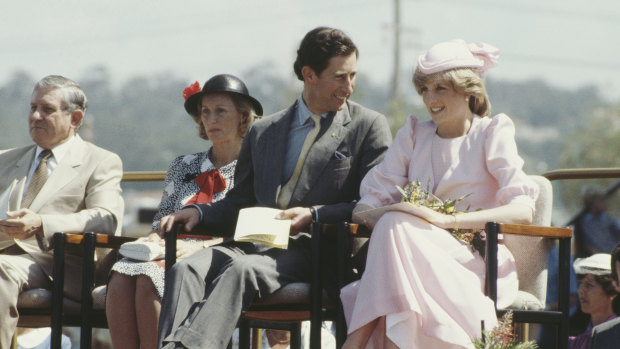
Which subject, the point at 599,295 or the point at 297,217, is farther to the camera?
the point at 599,295

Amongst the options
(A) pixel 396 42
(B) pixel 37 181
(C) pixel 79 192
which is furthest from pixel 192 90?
(A) pixel 396 42

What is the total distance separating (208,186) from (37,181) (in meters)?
0.95

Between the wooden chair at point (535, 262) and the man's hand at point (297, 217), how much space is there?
893mm

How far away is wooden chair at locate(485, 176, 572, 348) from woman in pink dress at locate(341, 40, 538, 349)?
0.08 meters

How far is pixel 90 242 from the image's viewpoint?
5270mm

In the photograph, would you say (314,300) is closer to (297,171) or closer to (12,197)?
(297,171)

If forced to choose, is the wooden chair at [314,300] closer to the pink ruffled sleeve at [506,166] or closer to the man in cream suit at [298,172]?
the man in cream suit at [298,172]

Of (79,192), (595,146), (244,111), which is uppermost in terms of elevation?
(595,146)

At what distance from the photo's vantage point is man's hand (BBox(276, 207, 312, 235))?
5.01 metres

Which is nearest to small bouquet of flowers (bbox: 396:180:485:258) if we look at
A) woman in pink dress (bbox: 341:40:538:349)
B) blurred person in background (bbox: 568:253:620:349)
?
woman in pink dress (bbox: 341:40:538:349)

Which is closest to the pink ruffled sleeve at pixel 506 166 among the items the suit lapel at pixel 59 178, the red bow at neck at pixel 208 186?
the red bow at neck at pixel 208 186

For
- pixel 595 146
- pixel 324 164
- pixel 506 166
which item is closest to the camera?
pixel 506 166

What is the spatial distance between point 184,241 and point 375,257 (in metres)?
1.40

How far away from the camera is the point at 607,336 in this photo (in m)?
4.65
